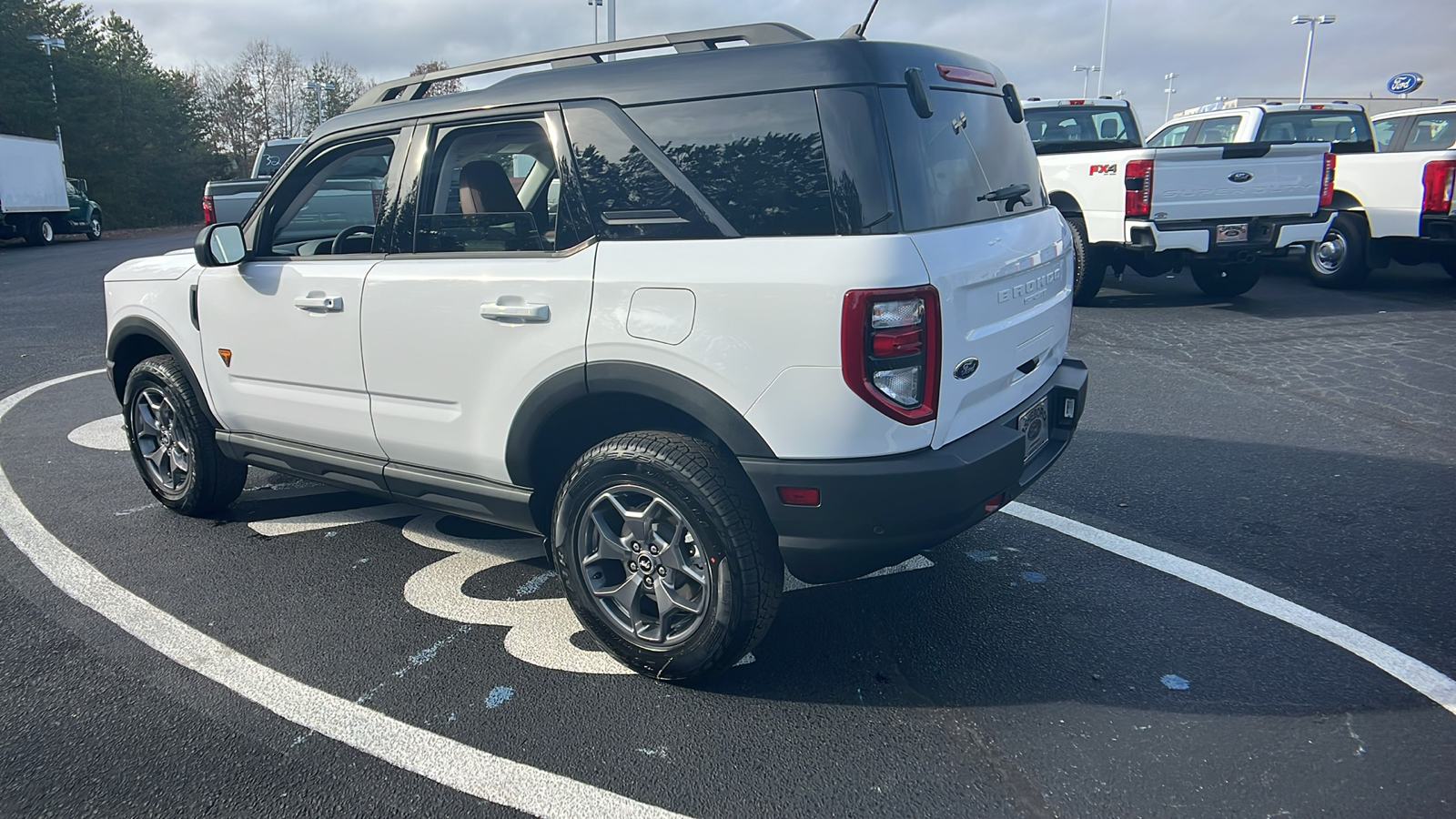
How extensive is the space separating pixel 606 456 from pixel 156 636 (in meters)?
1.84

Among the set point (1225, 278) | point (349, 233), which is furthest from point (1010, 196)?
point (1225, 278)

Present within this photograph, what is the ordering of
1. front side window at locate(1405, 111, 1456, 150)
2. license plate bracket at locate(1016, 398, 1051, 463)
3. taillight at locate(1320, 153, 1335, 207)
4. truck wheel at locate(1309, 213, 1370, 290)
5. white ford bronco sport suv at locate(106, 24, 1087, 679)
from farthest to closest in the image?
truck wheel at locate(1309, 213, 1370, 290) → front side window at locate(1405, 111, 1456, 150) → taillight at locate(1320, 153, 1335, 207) → license plate bracket at locate(1016, 398, 1051, 463) → white ford bronco sport suv at locate(106, 24, 1087, 679)

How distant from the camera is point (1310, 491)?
4.79m

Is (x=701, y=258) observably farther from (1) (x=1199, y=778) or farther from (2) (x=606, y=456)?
(1) (x=1199, y=778)

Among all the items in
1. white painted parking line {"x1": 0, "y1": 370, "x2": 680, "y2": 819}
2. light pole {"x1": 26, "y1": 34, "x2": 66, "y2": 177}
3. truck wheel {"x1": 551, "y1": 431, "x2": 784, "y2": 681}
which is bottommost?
white painted parking line {"x1": 0, "y1": 370, "x2": 680, "y2": 819}

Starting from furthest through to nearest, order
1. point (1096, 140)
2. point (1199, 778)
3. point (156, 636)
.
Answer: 1. point (1096, 140)
2. point (156, 636)
3. point (1199, 778)

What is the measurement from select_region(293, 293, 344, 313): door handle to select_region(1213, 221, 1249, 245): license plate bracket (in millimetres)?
8488

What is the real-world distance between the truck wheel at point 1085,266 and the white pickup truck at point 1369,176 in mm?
2535

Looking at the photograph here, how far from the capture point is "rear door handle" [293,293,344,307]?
3.76 meters

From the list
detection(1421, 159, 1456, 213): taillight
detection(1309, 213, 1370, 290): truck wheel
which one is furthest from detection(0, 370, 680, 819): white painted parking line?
detection(1309, 213, 1370, 290): truck wheel

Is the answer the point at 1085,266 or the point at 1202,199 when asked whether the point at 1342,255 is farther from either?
the point at 1085,266

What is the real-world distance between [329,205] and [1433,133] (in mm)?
12108

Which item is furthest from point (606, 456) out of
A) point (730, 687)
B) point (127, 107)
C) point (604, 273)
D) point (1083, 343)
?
point (127, 107)

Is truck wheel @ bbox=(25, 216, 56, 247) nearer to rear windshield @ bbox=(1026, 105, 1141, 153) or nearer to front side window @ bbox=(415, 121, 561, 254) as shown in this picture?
rear windshield @ bbox=(1026, 105, 1141, 153)
